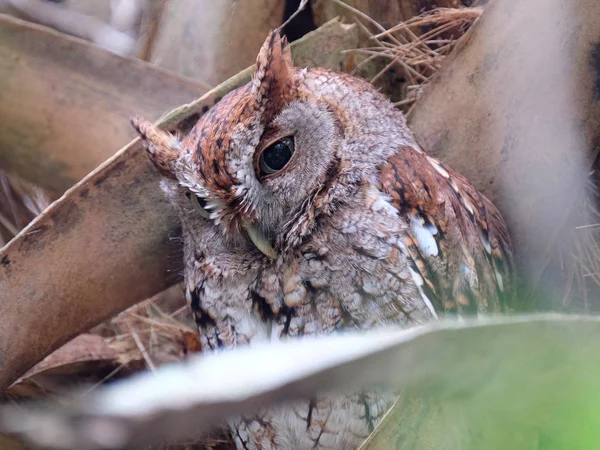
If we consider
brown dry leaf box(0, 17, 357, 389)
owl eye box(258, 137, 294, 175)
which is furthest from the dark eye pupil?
brown dry leaf box(0, 17, 357, 389)

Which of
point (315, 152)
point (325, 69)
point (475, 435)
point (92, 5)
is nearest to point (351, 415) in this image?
point (315, 152)

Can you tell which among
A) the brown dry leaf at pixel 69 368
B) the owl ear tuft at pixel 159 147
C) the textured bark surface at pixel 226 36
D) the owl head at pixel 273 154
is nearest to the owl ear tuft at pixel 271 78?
the owl head at pixel 273 154

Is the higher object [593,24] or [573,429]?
[593,24]

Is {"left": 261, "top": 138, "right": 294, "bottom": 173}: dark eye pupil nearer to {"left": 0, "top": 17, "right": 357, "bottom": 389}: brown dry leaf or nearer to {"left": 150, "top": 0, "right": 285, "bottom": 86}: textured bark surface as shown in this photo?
{"left": 0, "top": 17, "right": 357, "bottom": 389}: brown dry leaf

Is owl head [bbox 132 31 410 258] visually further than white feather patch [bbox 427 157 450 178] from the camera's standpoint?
No

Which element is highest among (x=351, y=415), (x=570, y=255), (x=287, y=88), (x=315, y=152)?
(x=287, y=88)

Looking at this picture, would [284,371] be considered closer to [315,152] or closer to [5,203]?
[315,152]

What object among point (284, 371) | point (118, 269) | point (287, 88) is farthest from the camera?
point (118, 269)
